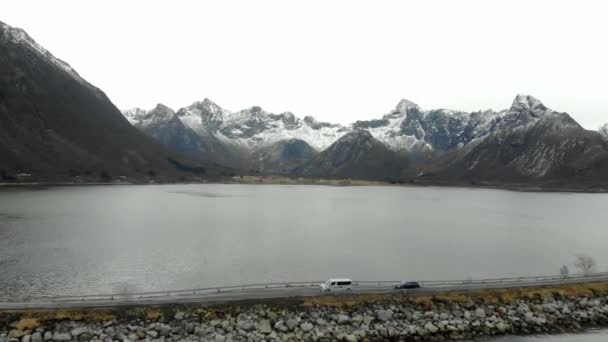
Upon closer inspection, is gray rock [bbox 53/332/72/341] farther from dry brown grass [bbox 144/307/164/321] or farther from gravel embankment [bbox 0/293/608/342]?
dry brown grass [bbox 144/307/164/321]

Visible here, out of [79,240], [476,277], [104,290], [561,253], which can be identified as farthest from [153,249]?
[561,253]

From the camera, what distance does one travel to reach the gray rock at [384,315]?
5000 centimetres

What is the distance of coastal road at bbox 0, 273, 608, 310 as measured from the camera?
4738 centimetres

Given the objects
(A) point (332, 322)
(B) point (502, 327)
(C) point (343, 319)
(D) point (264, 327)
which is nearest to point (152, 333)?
(D) point (264, 327)

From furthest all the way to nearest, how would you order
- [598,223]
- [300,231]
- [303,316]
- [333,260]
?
1. [598,223]
2. [300,231]
3. [333,260]
4. [303,316]

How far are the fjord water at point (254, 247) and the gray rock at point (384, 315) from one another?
886 inches

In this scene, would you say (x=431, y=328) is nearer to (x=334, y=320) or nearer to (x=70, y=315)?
(x=334, y=320)

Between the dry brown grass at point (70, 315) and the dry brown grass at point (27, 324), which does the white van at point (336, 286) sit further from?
the dry brown grass at point (27, 324)

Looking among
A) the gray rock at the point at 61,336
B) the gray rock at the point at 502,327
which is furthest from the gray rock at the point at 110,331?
the gray rock at the point at 502,327

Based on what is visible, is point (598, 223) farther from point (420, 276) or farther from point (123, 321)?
point (123, 321)

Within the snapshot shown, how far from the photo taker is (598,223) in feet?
520

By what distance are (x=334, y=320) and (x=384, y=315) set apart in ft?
18.8

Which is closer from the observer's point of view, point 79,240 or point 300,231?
point 79,240

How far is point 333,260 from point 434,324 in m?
37.0
